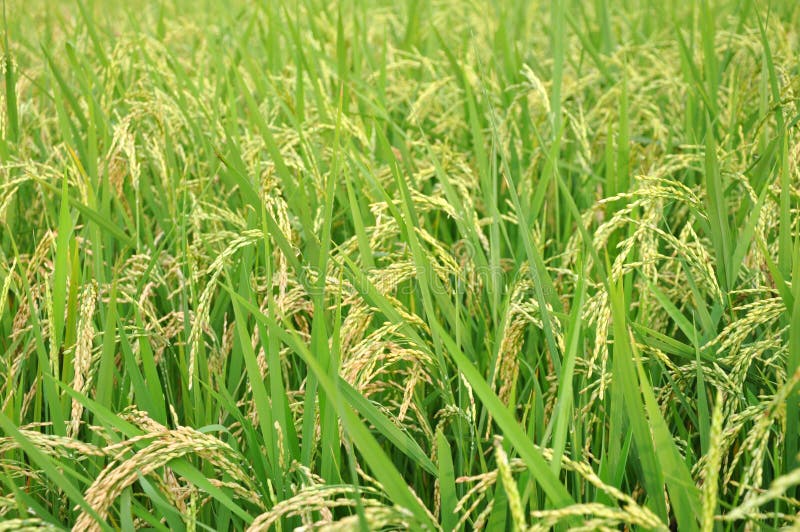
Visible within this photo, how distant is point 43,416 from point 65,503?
346mm

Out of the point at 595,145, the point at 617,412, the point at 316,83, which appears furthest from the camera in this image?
the point at 595,145

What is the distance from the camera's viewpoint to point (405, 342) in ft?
4.73

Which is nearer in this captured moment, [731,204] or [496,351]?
[496,351]

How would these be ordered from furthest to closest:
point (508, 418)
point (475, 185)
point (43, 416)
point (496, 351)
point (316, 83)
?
point (316, 83) < point (475, 185) < point (43, 416) < point (496, 351) < point (508, 418)

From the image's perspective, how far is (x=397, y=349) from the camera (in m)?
1.32

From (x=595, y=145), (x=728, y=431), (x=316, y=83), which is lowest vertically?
Answer: (x=728, y=431)

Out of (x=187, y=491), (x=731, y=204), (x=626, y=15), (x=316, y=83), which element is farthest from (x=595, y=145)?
(x=187, y=491)

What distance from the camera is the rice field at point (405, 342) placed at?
113 cm

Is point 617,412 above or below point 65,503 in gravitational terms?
above

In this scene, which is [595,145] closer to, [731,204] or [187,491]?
[731,204]

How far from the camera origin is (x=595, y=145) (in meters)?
2.56

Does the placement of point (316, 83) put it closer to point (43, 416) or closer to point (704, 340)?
point (43, 416)

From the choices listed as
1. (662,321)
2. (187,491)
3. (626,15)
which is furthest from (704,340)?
(626,15)

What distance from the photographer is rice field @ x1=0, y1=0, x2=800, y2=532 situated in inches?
44.5
